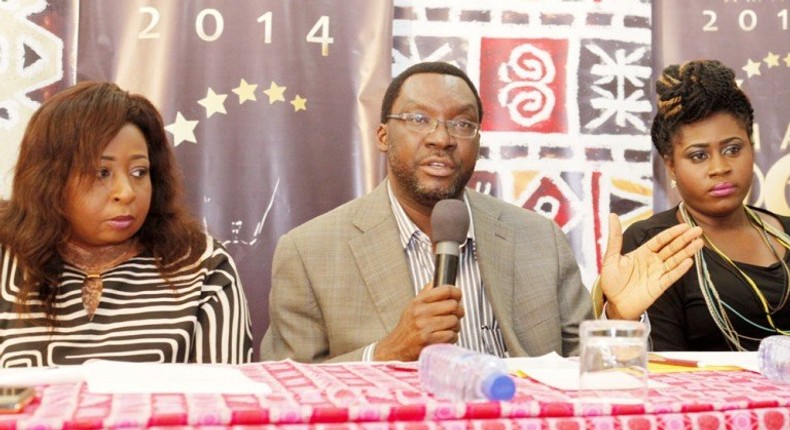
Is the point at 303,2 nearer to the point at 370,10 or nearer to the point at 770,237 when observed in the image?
the point at 370,10

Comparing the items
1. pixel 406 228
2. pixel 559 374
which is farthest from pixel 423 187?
pixel 559 374

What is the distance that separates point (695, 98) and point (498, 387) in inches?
86.0

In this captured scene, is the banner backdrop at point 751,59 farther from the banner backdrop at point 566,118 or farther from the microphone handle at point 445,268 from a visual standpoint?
the microphone handle at point 445,268

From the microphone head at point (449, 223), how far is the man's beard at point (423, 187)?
2.57 feet

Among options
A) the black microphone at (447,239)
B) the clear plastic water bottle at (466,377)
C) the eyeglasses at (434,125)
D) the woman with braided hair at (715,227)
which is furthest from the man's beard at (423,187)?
the clear plastic water bottle at (466,377)

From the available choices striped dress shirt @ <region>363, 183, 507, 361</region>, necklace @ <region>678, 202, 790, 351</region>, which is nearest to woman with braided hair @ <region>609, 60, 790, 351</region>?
necklace @ <region>678, 202, 790, 351</region>

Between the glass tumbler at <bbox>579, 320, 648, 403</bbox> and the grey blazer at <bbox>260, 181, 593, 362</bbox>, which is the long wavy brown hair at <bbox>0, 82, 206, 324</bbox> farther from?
the glass tumbler at <bbox>579, 320, 648, 403</bbox>

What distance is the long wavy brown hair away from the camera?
94.0 inches

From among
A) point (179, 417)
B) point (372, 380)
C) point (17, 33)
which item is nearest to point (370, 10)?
Answer: point (17, 33)

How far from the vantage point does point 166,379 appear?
149 cm

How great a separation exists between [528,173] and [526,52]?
0.46m

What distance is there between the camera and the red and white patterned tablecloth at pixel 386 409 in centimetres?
121

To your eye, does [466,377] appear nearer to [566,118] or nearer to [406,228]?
[406,228]

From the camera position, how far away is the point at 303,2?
3.48 metres
